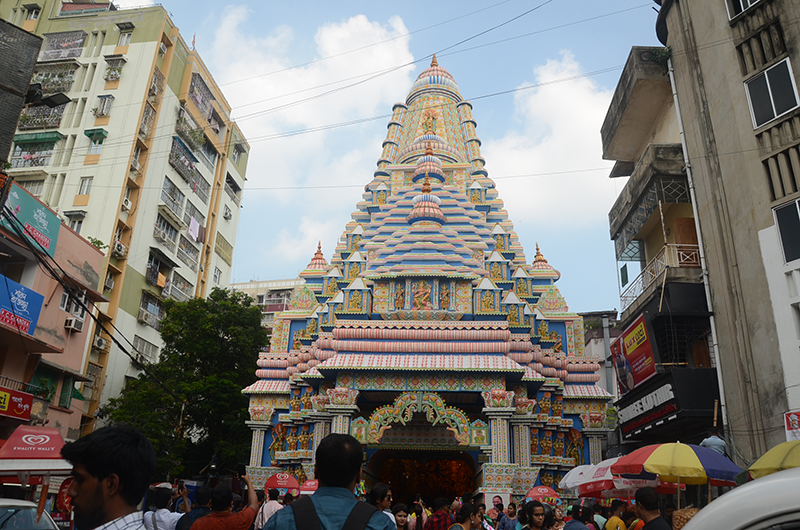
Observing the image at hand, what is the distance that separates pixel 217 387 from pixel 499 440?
13998mm

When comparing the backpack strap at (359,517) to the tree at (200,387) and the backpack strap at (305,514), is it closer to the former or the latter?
the backpack strap at (305,514)

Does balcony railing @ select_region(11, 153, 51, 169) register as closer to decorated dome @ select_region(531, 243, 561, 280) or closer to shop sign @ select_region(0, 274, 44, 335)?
shop sign @ select_region(0, 274, 44, 335)

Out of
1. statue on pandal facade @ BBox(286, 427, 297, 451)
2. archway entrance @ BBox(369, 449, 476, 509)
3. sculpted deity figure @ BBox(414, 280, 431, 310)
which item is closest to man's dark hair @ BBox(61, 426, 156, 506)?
sculpted deity figure @ BBox(414, 280, 431, 310)

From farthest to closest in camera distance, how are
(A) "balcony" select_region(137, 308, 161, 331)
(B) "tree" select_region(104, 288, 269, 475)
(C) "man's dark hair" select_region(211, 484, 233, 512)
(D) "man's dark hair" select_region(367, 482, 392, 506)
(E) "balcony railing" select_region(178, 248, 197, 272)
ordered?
(E) "balcony railing" select_region(178, 248, 197, 272)
(A) "balcony" select_region(137, 308, 161, 331)
(B) "tree" select_region(104, 288, 269, 475)
(D) "man's dark hair" select_region(367, 482, 392, 506)
(C) "man's dark hair" select_region(211, 484, 233, 512)

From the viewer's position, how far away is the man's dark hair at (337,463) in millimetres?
3180

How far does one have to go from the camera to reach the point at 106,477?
285cm

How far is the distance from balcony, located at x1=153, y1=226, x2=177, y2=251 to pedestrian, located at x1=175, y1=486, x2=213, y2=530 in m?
29.4

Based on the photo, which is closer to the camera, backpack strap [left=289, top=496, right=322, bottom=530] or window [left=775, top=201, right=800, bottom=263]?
backpack strap [left=289, top=496, right=322, bottom=530]

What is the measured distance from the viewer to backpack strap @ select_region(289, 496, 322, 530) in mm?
2822

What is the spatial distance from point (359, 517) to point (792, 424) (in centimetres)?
1341

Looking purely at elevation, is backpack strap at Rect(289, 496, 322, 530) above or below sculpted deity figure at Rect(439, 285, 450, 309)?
below

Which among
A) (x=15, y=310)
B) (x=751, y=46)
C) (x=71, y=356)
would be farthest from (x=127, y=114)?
(x=751, y=46)

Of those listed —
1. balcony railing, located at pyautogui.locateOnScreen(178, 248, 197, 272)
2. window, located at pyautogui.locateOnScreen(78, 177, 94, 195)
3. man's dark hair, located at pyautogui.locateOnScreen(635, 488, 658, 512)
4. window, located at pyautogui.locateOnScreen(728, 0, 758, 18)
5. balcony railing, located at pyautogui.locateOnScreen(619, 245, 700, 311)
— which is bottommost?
man's dark hair, located at pyautogui.locateOnScreen(635, 488, 658, 512)

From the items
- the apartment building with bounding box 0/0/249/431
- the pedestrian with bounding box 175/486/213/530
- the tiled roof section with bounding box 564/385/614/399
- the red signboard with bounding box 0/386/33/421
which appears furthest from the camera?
the apartment building with bounding box 0/0/249/431
